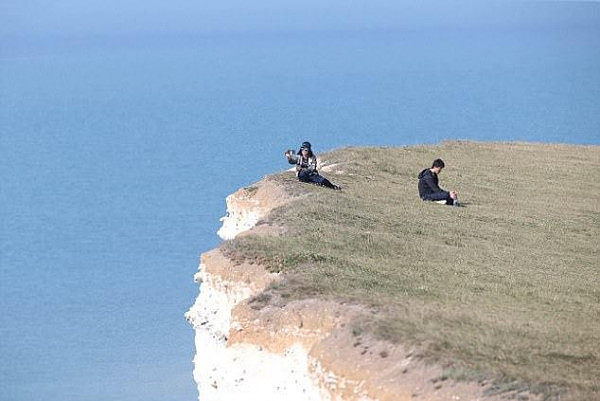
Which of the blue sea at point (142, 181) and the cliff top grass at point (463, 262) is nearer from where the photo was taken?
the cliff top grass at point (463, 262)

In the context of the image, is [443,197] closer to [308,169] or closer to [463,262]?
[308,169]

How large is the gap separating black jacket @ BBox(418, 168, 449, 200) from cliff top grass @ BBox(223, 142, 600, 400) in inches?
15.5

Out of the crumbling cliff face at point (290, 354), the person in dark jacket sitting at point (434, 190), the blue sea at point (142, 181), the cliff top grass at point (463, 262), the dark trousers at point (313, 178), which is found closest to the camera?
the crumbling cliff face at point (290, 354)

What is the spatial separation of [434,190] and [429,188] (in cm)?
18

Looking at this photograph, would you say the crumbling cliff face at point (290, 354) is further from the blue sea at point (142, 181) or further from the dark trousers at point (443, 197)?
the blue sea at point (142, 181)

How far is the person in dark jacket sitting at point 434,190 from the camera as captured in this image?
112 ft

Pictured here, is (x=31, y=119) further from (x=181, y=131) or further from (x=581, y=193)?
(x=581, y=193)

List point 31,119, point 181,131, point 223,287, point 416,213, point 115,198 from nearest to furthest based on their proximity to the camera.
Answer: point 223,287
point 416,213
point 115,198
point 181,131
point 31,119

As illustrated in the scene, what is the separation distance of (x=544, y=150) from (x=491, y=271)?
1040 inches

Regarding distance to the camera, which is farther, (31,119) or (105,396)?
(31,119)

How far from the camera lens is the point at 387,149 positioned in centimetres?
4625

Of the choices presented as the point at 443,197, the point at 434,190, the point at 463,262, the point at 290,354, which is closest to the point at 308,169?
the point at 434,190

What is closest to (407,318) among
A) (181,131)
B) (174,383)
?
(174,383)

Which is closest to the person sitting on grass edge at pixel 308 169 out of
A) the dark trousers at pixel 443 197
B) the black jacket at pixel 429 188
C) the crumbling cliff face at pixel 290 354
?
the black jacket at pixel 429 188
